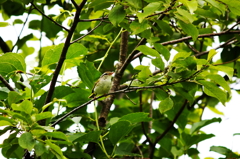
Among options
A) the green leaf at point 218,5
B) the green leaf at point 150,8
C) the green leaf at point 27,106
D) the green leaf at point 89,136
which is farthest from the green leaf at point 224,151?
the green leaf at point 27,106

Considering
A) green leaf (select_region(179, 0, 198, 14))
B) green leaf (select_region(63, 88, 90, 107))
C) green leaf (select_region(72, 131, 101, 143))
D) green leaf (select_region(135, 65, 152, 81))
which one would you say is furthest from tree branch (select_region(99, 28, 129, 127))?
green leaf (select_region(179, 0, 198, 14))

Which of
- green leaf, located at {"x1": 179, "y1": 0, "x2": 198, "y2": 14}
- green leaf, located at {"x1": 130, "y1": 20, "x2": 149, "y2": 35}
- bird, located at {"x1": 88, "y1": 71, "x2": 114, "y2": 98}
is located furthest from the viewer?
bird, located at {"x1": 88, "y1": 71, "x2": 114, "y2": 98}

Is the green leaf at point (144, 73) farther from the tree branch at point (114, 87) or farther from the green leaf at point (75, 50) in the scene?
the tree branch at point (114, 87)

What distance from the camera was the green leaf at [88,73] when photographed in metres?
2.26

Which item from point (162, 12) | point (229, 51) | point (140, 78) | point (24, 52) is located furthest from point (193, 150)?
point (24, 52)

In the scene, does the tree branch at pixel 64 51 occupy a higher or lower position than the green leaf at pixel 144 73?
higher

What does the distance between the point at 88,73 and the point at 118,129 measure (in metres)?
0.39

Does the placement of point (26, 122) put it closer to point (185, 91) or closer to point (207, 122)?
point (185, 91)

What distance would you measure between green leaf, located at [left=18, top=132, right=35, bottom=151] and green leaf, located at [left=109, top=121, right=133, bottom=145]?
65 centimetres

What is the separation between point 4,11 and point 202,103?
2.06 metres

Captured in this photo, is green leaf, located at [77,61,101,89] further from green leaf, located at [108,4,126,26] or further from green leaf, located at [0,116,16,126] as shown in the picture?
green leaf, located at [0,116,16,126]

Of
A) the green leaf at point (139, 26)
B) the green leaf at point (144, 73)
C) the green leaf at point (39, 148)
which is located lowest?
the green leaf at point (39, 148)

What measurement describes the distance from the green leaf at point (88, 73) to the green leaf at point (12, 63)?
1.20 feet

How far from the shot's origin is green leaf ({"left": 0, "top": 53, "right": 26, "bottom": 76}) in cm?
201
